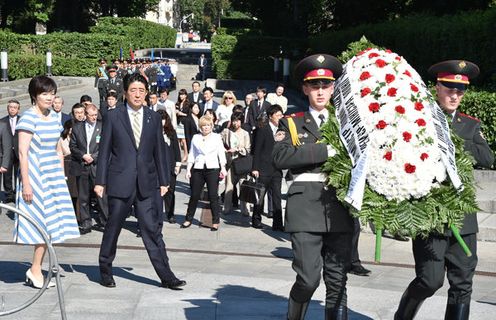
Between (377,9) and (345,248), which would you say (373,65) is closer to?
(345,248)

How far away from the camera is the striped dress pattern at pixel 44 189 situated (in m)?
8.25

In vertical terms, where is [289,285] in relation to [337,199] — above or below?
below

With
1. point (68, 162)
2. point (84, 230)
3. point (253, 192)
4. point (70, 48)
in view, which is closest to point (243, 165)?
point (253, 192)

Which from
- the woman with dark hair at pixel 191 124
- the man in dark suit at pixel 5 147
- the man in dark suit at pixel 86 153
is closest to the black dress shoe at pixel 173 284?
the man in dark suit at pixel 86 153

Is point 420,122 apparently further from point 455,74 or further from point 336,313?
point 336,313

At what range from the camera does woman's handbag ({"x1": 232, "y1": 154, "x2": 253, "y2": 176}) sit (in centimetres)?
1334

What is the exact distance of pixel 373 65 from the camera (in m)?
6.41

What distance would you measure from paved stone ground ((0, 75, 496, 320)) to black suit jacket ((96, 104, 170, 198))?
2.95 feet

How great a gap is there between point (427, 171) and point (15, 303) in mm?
3632

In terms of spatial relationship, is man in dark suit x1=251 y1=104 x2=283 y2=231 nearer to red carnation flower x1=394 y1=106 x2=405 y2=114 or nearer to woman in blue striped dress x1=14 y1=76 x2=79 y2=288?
woman in blue striped dress x1=14 y1=76 x2=79 y2=288

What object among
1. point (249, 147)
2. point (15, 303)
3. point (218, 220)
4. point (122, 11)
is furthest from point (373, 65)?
point (122, 11)

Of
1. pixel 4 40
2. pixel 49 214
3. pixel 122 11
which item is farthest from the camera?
pixel 122 11

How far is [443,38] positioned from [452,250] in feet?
47.8

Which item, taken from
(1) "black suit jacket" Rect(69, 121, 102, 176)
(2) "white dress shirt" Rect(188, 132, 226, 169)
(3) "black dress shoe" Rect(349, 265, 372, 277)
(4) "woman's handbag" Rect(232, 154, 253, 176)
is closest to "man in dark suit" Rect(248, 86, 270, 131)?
(4) "woman's handbag" Rect(232, 154, 253, 176)
